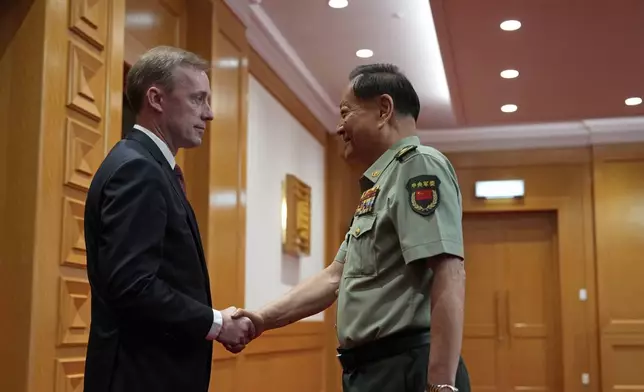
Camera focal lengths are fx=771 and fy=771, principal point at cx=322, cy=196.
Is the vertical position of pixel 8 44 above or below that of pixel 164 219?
above

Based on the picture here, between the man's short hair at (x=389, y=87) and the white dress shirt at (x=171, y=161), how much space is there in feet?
1.65

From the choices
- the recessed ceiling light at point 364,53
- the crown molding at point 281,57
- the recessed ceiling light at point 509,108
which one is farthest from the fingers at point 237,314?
the recessed ceiling light at point 509,108

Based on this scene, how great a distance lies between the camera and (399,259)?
5.85 feet

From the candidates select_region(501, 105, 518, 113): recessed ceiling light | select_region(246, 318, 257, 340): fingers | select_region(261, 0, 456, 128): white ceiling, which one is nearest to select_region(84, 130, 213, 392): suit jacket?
select_region(246, 318, 257, 340): fingers

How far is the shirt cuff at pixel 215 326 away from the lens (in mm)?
1742

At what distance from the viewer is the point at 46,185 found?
8.31 feet

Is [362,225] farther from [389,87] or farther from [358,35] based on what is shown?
[358,35]

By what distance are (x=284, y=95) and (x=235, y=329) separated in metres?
4.21

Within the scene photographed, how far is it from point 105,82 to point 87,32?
0.20m

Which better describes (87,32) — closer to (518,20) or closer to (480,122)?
(518,20)

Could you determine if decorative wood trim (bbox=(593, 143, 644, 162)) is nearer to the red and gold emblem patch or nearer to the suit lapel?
the red and gold emblem patch

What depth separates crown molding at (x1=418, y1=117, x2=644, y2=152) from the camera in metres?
7.42

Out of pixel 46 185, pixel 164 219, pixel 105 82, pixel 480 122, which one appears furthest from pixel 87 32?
pixel 480 122

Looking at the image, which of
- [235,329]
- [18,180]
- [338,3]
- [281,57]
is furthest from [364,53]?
[235,329]
